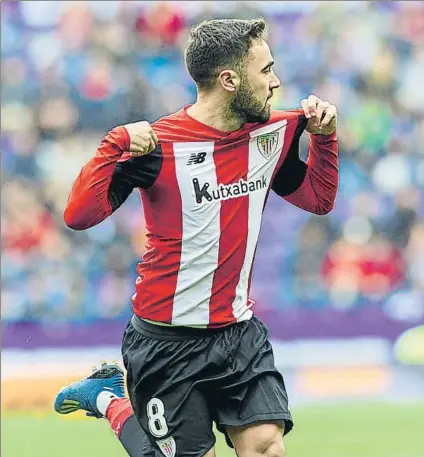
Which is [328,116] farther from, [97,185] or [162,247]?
[97,185]

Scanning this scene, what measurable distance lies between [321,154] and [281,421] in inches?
42.3

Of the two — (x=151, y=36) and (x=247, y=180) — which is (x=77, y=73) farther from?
(x=247, y=180)

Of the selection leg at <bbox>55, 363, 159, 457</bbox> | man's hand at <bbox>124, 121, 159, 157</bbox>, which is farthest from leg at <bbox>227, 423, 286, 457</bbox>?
man's hand at <bbox>124, 121, 159, 157</bbox>

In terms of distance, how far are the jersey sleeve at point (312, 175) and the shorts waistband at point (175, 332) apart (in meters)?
0.64

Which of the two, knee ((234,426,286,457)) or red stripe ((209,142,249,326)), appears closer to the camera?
knee ((234,426,286,457))

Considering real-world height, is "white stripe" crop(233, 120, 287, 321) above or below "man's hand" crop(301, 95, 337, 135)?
below

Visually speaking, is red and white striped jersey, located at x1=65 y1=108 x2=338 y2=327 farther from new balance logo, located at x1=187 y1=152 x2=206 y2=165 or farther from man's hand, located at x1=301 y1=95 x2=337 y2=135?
man's hand, located at x1=301 y1=95 x2=337 y2=135

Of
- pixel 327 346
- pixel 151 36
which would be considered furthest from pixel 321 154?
pixel 151 36

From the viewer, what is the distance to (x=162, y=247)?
418 centimetres

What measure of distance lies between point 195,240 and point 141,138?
19.0 inches

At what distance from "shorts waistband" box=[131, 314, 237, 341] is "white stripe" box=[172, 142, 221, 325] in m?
0.04

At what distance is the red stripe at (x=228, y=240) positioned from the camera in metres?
4.15

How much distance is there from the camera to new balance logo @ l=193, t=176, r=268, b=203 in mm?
4117

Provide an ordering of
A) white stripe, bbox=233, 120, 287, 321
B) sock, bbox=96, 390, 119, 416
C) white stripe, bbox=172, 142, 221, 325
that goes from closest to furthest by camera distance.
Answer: white stripe, bbox=172, 142, 221, 325
white stripe, bbox=233, 120, 287, 321
sock, bbox=96, 390, 119, 416
